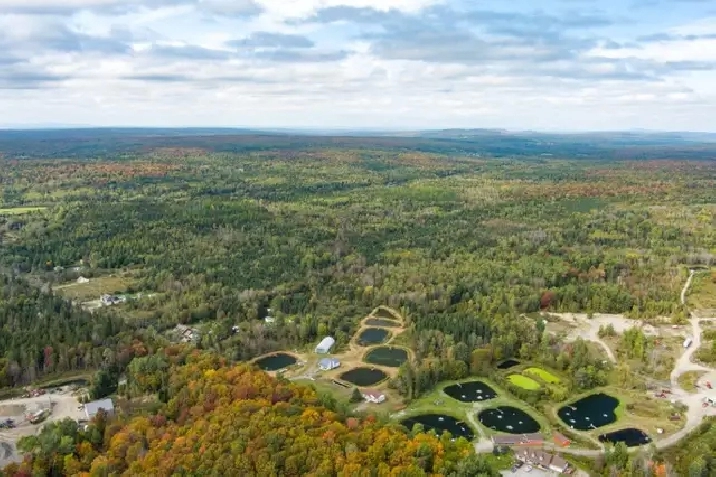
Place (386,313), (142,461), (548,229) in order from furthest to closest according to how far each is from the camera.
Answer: (548,229) < (386,313) < (142,461)

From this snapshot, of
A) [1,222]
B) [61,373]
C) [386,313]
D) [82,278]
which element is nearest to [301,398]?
[61,373]

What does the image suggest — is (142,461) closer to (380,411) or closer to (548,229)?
(380,411)

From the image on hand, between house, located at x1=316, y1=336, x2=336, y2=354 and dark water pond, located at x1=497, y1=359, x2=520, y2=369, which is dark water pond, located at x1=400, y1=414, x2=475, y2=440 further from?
house, located at x1=316, y1=336, x2=336, y2=354

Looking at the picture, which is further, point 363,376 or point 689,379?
point 363,376

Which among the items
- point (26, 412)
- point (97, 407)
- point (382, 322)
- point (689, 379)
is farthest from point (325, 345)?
point (689, 379)

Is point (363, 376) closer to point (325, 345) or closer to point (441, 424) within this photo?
point (325, 345)

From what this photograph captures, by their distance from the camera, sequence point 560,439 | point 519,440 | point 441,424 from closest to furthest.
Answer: point 519,440 → point 560,439 → point 441,424
